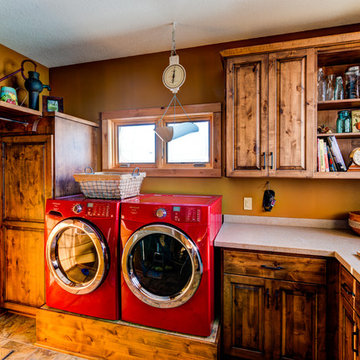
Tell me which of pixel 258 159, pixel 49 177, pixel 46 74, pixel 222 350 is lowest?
pixel 222 350

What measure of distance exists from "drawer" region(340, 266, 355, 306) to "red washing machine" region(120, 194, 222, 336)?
81 centimetres

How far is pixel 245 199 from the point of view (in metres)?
2.35

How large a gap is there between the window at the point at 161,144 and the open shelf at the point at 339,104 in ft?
2.92

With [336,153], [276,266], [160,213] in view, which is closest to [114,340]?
[160,213]

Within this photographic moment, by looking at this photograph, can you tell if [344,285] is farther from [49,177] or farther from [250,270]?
[49,177]

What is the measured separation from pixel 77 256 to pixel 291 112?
207 centimetres

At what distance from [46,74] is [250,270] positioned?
10.4ft

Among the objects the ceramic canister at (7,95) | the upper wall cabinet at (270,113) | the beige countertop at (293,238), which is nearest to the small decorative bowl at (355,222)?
the beige countertop at (293,238)

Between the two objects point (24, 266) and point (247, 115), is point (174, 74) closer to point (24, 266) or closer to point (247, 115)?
point (247, 115)

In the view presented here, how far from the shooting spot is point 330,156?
1.93 meters

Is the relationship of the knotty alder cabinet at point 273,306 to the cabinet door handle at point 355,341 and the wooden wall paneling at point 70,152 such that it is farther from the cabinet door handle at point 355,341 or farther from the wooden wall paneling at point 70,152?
the wooden wall paneling at point 70,152

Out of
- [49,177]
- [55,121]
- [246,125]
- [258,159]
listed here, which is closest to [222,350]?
[258,159]

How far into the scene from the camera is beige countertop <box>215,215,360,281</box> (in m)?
1.55

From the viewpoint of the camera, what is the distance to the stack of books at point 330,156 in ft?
6.27
